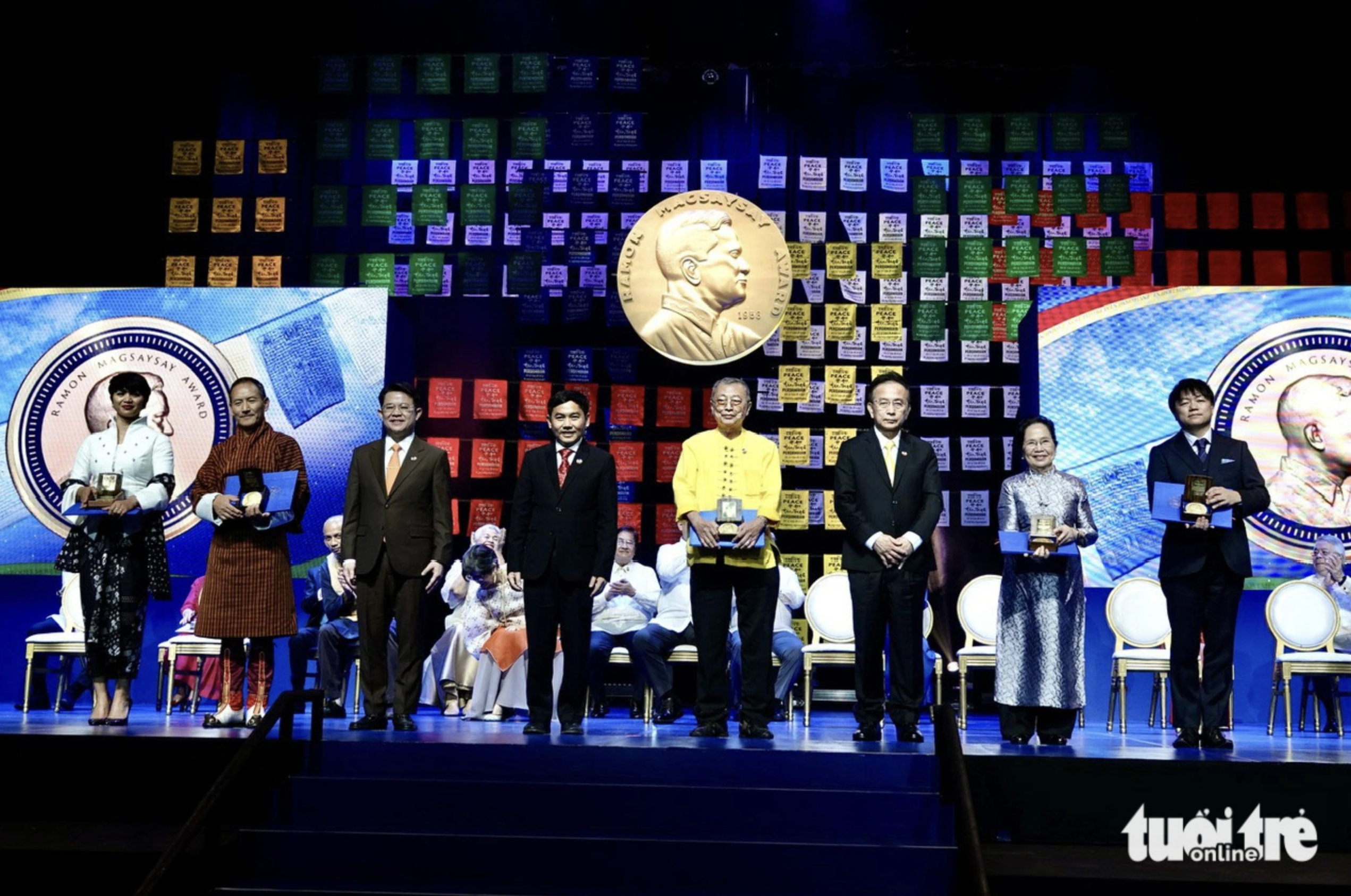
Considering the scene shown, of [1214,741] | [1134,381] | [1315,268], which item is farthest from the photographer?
[1315,268]

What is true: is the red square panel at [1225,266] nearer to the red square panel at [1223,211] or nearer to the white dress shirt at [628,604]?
the red square panel at [1223,211]

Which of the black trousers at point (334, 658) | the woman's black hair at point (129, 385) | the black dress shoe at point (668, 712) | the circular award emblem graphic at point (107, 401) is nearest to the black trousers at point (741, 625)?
the black dress shoe at point (668, 712)

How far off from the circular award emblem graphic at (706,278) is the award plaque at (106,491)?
3.86m

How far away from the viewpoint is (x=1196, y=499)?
5.94m

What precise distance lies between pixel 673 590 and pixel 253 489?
288 centimetres

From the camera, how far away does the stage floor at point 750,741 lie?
5535mm

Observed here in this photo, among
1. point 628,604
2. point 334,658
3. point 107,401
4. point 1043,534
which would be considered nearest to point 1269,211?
point 1043,534

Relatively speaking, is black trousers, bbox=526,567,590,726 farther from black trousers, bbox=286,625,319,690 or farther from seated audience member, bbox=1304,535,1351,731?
seated audience member, bbox=1304,535,1351,731

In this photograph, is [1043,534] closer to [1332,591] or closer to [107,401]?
[1332,591]

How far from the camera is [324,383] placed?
8.52 metres

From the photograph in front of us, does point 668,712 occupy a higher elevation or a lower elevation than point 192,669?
lower

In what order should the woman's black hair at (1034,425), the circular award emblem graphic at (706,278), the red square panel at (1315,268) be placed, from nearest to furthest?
the woman's black hair at (1034,425), the circular award emblem graphic at (706,278), the red square panel at (1315,268)

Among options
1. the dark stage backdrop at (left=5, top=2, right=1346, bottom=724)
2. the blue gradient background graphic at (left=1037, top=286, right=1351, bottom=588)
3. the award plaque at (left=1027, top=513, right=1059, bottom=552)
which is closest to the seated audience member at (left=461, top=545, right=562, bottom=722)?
the dark stage backdrop at (left=5, top=2, right=1346, bottom=724)

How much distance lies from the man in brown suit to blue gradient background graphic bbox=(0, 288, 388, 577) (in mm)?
2269
